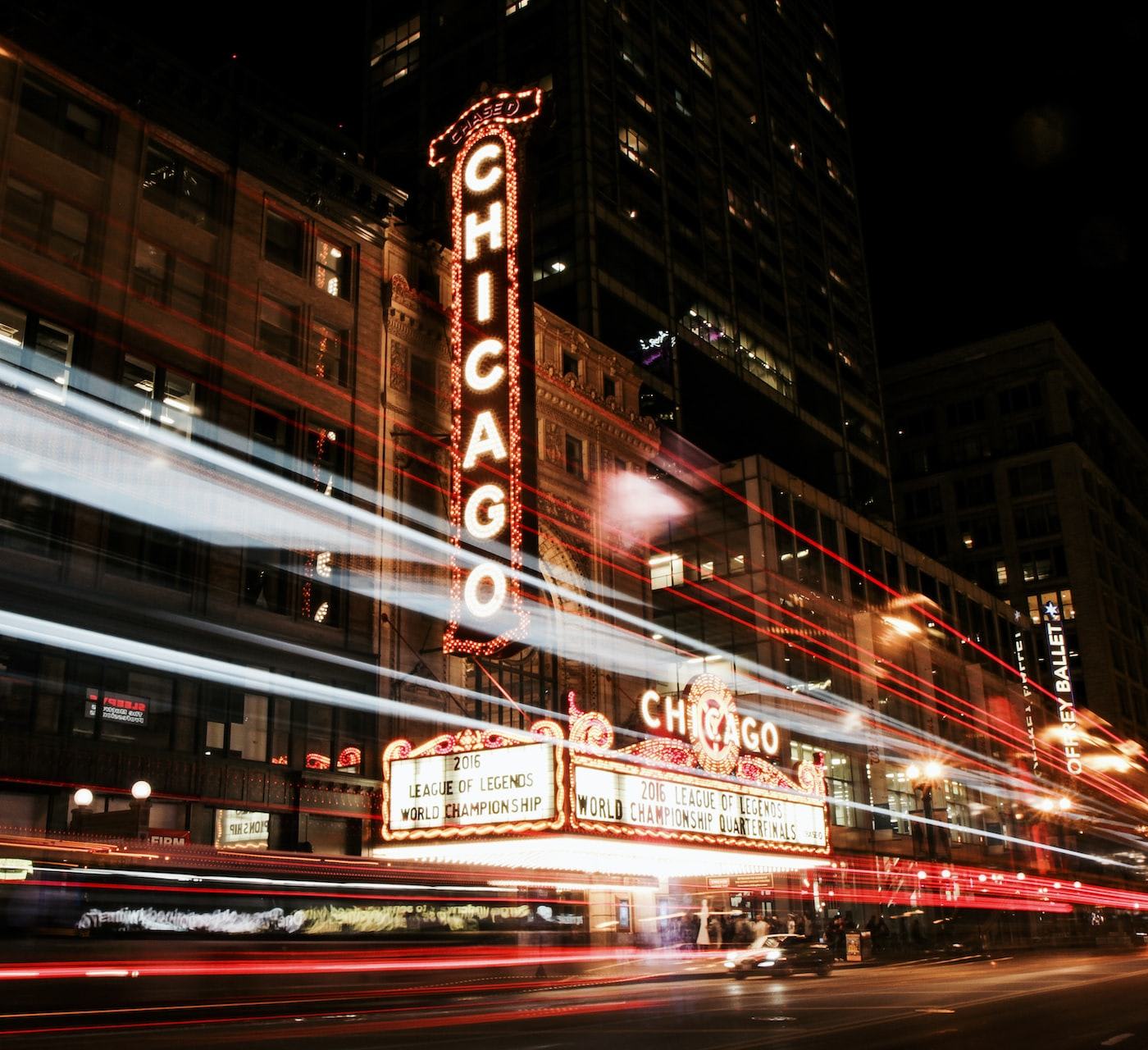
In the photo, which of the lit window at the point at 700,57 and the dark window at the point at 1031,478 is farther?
the dark window at the point at 1031,478

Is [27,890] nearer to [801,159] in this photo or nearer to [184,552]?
[184,552]

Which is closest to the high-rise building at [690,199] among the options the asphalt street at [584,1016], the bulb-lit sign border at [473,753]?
the bulb-lit sign border at [473,753]

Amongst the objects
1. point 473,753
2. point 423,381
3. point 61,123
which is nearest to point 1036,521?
point 423,381

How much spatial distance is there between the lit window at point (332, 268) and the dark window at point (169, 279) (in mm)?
4300

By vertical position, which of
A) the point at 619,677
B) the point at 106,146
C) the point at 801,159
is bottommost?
the point at 619,677

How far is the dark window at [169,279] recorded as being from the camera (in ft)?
91.5

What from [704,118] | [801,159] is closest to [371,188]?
[704,118]

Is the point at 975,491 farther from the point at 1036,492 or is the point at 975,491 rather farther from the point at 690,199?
the point at 690,199

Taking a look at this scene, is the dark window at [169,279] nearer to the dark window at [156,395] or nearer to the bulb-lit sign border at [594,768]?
the dark window at [156,395]

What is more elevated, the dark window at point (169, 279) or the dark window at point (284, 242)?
the dark window at point (284, 242)

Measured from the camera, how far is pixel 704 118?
248 feet

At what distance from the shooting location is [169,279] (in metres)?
28.5

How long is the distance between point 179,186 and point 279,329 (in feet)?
14.6

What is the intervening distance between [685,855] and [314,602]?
502 inches
